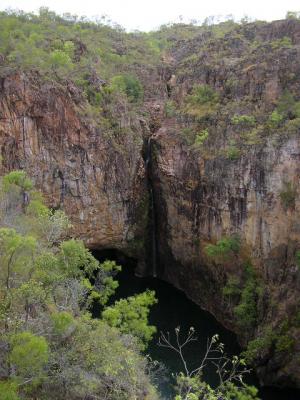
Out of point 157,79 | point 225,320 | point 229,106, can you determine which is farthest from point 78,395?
point 157,79

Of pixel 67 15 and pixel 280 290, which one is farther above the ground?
pixel 67 15

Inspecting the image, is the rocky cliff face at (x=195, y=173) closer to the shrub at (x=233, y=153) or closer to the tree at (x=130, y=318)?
the shrub at (x=233, y=153)

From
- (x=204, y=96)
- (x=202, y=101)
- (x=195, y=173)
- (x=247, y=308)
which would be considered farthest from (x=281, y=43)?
(x=247, y=308)

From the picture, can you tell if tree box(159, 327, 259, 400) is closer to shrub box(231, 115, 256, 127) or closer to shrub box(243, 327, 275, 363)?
shrub box(243, 327, 275, 363)

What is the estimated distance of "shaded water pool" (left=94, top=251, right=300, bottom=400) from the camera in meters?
14.9

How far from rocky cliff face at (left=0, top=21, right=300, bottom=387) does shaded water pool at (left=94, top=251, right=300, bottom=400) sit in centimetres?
56

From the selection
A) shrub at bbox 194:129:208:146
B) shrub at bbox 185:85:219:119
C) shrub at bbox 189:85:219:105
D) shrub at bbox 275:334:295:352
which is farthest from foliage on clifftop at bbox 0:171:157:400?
shrub at bbox 189:85:219:105

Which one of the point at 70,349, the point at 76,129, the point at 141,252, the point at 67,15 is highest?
the point at 67,15

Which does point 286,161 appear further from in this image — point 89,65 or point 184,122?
point 89,65

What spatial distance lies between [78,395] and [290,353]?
26.7 feet

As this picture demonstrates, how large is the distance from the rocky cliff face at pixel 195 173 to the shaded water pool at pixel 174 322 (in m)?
0.56

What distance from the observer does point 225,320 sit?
60.5 feet

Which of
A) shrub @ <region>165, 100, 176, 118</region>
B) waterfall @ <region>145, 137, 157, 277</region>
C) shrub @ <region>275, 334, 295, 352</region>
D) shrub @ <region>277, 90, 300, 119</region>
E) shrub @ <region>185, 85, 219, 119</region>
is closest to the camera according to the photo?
shrub @ <region>275, 334, 295, 352</region>

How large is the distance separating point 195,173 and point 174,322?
6.59 meters
